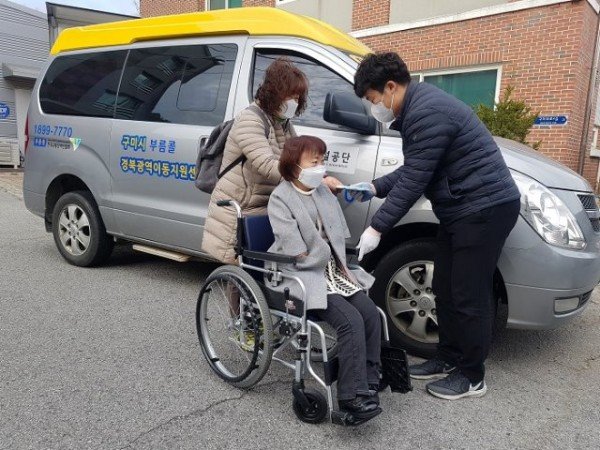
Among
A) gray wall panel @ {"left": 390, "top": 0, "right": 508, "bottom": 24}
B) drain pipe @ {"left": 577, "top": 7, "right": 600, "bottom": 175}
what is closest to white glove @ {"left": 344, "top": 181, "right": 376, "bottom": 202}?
drain pipe @ {"left": 577, "top": 7, "right": 600, "bottom": 175}

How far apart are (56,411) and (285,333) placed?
1.23 m

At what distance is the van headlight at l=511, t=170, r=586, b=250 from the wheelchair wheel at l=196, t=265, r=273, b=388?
1571mm

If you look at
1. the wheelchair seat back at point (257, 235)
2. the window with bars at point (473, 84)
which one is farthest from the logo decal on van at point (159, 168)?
the window with bars at point (473, 84)

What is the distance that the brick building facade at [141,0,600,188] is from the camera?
8102 mm

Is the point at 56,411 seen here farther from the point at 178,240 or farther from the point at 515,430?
the point at 515,430

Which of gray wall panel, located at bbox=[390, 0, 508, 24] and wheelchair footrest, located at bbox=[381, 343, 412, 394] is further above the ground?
gray wall panel, located at bbox=[390, 0, 508, 24]

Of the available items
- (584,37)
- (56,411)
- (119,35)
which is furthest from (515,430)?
(584,37)

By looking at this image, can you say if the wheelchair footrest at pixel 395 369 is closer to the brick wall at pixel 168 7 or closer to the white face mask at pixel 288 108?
the white face mask at pixel 288 108

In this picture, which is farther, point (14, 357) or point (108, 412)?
point (14, 357)

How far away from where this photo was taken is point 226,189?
3066 mm

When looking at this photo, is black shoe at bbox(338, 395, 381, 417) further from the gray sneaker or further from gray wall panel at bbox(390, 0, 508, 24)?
gray wall panel at bbox(390, 0, 508, 24)

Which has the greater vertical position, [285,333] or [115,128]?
[115,128]

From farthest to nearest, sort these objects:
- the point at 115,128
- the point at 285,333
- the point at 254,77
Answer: the point at 115,128, the point at 254,77, the point at 285,333

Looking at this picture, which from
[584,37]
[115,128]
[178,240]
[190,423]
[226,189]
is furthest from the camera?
[584,37]
